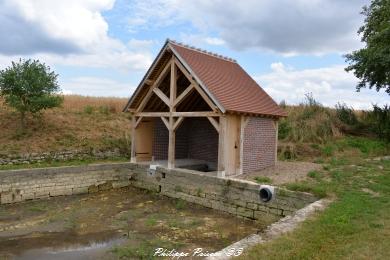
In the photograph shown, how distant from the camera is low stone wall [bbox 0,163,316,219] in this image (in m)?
9.61

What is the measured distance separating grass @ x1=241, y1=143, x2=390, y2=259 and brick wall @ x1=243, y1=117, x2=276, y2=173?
6.43ft

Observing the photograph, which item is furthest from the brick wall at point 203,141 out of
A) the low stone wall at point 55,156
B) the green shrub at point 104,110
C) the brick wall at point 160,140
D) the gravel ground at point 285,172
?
the green shrub at point 104,110

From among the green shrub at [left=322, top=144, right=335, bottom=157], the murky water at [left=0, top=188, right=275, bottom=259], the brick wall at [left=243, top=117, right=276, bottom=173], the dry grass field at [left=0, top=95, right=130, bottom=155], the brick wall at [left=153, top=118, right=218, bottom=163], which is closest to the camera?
the murky water at [left=0, top=188, right=275, bottom=259]

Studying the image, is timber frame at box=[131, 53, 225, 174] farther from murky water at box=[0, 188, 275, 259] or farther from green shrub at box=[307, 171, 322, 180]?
green shrub at box=[307, 171, 322, 180]

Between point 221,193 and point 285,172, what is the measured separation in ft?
8.61

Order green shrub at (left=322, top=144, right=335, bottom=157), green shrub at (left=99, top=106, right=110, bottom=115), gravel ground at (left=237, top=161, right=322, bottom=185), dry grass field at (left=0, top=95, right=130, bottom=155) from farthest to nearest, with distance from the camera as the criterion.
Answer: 1. green shrub at (left=99, top=106, right=110, bottom=115)
2. green shrub at (left=322, top=144, right=335, bottom=157)
3. dry grass field at (left=0, top=95, right=130, bottom=155)
4. gravel ground at (left=237, top=161, right=322, bottom=185)

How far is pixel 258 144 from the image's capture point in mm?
12539

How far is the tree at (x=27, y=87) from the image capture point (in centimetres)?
1395

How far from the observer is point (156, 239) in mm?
7914

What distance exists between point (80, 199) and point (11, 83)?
5.74 m

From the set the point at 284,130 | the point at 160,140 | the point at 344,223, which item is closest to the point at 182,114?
the point at 160,140

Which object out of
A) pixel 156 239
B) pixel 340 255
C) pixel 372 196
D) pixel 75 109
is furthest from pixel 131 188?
pixel 340 255

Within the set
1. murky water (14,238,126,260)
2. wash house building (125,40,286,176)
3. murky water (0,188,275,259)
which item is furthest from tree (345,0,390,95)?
murky water (14,238,126,260)

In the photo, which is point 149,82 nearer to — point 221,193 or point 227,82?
point 227,82
